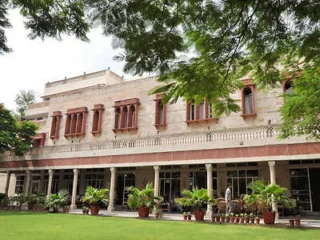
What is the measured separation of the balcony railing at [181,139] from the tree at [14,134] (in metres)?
1.67

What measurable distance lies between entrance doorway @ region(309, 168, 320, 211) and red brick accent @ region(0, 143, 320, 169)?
3702 millimetres

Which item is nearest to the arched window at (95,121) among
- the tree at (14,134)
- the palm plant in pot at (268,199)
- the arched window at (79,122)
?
the arched window at (79,122)

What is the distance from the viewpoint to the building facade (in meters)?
16.4

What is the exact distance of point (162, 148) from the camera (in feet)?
61.6

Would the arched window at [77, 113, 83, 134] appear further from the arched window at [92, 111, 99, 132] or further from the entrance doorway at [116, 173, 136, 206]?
the entrance doorway at [116, 173, 136, 206]

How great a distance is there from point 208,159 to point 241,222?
13.9ft

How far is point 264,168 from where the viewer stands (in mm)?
18641

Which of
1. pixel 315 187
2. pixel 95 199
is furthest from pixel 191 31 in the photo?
pixel 315 187

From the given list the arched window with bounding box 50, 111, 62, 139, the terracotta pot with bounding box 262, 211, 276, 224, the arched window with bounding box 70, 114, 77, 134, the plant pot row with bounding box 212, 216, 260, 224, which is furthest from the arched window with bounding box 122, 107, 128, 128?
the terracotta pot with bounding box 262, 211, 276, 224

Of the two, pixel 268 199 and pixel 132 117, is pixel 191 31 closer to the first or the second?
pixel 268 199

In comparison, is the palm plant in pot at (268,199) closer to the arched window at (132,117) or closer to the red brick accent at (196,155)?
the red brick accent at (196,155)

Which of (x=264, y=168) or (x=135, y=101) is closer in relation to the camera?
(x=264, y=168)

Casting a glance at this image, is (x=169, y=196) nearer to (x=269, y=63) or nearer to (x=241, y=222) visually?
(x=241, y=222)

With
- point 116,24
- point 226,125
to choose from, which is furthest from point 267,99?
point 116,24
